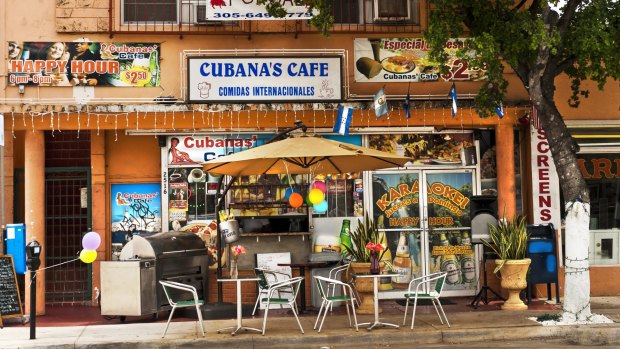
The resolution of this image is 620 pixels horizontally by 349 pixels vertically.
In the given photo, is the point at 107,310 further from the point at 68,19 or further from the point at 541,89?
the point at 541,89

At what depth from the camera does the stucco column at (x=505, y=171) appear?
552 inches

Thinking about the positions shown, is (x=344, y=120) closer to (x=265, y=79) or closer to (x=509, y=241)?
(x=265, y=79)

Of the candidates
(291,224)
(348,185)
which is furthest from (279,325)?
(348,185)

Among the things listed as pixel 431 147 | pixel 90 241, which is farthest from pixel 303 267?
pixel 431 147

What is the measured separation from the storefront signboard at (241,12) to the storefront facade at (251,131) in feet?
1.86

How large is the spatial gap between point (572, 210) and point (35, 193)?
28.9 feet

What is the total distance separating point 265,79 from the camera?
1373cm

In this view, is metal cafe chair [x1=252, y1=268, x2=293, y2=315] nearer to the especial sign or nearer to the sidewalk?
the sidewalk

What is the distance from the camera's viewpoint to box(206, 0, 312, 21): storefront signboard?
13438 mm

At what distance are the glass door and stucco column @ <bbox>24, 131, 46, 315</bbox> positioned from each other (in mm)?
5889

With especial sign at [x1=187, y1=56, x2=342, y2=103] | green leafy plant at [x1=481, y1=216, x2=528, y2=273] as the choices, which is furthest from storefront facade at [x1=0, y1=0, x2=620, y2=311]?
green leafy plant at [x1=481, y1=216, x2=528, y2=273]

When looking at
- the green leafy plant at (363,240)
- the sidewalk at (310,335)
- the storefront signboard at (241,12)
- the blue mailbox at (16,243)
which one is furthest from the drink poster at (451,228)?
the blue mailbox at (16,243)

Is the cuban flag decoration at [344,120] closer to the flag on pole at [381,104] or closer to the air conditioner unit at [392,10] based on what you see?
the flag on pole at [381,104]

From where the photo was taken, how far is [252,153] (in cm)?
1105
